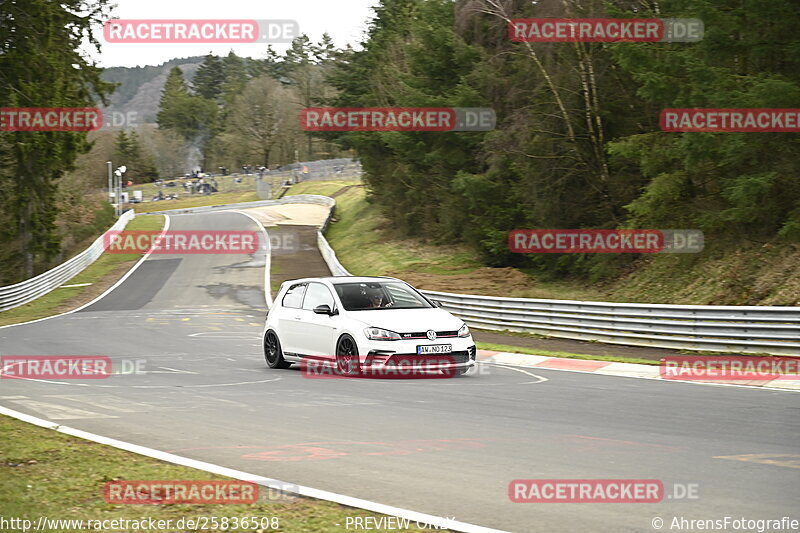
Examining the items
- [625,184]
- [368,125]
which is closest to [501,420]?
[625,184]

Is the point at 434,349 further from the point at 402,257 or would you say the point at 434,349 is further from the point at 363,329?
the point at 402,257

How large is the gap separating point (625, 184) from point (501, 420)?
2372 centimetres

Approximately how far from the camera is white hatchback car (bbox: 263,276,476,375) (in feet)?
45.6

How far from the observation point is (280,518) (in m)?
6.00

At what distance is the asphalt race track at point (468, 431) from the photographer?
652 cm

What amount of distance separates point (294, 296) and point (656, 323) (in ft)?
25.2

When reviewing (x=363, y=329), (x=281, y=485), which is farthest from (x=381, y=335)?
(x=281, y=485)

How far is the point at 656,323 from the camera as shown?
1908 cm

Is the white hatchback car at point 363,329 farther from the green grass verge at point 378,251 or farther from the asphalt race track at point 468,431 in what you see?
the green grass verge at point 378,251

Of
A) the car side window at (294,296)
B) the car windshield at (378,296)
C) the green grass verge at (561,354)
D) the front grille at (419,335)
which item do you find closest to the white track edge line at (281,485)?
the front grille at (419,335)

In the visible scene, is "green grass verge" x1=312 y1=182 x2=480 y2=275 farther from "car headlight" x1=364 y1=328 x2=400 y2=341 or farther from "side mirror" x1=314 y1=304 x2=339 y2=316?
"car headlight" x1=364 y1=328 x2=400 y2=341

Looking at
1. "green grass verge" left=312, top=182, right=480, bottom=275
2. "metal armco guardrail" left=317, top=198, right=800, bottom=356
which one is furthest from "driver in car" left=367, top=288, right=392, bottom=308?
"green grass verge" left=312, top=182, right=480, bottom=275

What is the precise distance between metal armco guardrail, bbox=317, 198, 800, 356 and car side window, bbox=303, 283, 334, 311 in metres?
7.32

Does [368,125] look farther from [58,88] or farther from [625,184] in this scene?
[625,184]
